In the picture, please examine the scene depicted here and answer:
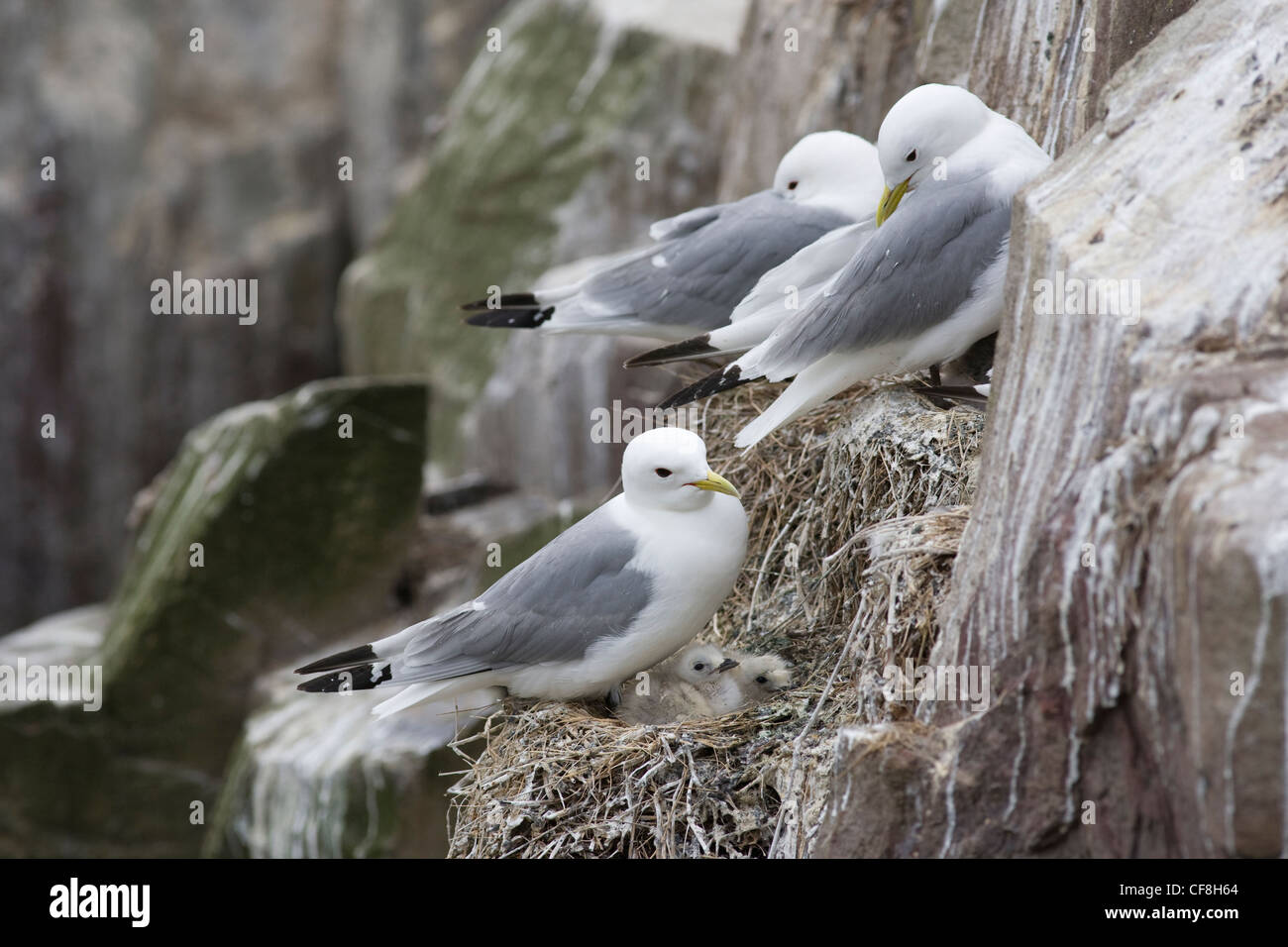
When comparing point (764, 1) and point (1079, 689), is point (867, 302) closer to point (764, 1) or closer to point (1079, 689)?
point (1079, 689)

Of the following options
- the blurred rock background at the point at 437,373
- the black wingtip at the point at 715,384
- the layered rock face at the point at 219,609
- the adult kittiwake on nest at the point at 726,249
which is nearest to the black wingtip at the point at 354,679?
the black wingtip at the point at 715,384

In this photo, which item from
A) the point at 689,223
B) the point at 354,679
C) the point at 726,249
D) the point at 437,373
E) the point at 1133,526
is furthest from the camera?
the point at 437,373

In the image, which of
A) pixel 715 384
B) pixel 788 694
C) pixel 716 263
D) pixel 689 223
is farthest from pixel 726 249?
pixel 788 694

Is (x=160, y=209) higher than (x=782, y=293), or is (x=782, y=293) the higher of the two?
(x=160, y=209)

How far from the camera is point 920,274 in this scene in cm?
319

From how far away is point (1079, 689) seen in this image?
7.16ft

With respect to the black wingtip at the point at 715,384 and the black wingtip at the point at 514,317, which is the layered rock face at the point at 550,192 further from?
the black wingtip at the point at 715,384

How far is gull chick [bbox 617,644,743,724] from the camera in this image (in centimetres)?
328

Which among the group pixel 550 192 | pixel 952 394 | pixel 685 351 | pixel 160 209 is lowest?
pixel 952 394

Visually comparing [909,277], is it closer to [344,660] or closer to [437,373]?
[344,660]

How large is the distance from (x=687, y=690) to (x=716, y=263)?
138 centimetres

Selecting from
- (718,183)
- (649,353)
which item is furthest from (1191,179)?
(718,183)

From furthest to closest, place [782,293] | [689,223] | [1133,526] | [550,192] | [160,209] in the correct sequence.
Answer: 1. [160,209]
2. [550,192]
3. [689,223]
4. [782,293]
5. [1133,526]

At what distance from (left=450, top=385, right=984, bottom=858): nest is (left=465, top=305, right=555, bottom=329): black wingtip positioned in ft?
3.55
